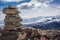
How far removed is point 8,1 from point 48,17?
4.15 feet

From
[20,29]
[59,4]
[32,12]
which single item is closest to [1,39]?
[20,29]

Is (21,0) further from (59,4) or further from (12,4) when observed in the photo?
(59,4)

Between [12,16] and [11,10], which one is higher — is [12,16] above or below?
below

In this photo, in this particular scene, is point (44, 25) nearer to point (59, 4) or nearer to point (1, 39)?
point (59, 4)

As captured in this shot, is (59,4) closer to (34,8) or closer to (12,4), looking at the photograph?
(34,8)

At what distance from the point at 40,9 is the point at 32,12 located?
25cm

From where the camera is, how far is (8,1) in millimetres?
9367

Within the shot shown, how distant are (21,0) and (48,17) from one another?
3.08 feet

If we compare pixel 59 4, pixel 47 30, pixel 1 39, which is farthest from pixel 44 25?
pixel 1 39

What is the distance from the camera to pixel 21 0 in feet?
30.9

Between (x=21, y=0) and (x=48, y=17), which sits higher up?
(x=21, y=0)

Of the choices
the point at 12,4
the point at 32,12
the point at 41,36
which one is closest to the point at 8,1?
the point at 12,4

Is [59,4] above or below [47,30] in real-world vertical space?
above

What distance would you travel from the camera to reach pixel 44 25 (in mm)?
9344
